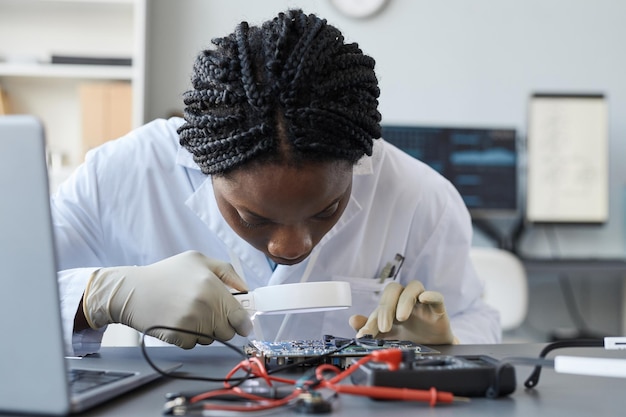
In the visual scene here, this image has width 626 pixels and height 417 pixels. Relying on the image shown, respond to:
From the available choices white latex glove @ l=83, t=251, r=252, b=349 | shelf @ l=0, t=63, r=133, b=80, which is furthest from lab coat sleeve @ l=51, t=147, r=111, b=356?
shelf @ l=0, t=63, r=133, b=80

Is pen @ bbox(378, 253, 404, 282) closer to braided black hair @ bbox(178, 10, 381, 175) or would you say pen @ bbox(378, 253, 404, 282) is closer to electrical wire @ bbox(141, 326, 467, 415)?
braided black hair @ bbox(178, 10, 381, 175)

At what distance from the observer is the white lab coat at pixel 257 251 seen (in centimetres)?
114

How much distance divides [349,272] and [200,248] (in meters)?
0.25

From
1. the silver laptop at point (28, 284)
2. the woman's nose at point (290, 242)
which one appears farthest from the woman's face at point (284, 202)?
the silver laptop at point (28, 284)

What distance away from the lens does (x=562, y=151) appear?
2744mm

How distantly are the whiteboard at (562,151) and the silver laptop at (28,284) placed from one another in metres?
2.47

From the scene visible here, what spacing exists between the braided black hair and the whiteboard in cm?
196

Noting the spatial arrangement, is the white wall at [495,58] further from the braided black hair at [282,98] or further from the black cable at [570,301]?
the braided black hair at [282,98]

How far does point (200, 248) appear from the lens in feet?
3.90

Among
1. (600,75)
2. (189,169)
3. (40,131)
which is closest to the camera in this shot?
(40,131)

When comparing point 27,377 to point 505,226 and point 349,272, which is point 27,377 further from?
point 505,226

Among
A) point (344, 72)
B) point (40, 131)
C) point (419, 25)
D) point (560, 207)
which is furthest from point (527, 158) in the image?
point (40, 131)

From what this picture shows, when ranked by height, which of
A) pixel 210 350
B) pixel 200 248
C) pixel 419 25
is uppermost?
pixel 419 25

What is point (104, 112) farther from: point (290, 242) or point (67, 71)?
point (290, 242)
